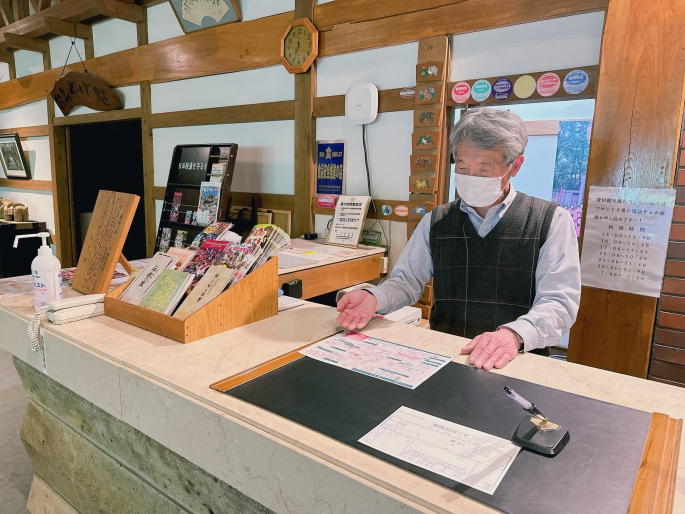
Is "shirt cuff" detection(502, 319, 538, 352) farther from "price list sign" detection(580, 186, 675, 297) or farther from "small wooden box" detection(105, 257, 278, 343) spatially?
"price list sign" detection(580, 186, 675, 297)

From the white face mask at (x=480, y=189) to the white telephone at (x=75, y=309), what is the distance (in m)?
1.36

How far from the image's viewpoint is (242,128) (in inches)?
166

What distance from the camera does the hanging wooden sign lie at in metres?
5.16

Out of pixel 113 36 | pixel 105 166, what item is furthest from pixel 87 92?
pixel 105 166

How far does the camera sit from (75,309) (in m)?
1.54

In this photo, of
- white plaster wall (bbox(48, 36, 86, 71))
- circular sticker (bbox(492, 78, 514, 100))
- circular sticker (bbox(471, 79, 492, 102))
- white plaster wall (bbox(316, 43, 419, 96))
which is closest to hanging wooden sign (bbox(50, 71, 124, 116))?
white plaster wall (bbox(48, 36, 86, 71))

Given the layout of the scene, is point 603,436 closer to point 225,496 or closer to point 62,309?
point 225,496

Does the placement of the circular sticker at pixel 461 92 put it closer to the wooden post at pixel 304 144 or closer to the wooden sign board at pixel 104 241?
the wooden post at pixel 304 144

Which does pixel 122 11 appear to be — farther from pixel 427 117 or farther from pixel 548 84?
pixel 548 84

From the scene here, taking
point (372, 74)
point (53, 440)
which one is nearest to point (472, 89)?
point (372, 74)

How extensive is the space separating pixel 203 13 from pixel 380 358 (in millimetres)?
4052

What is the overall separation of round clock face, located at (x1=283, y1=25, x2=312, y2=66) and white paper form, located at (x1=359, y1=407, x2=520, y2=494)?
3.25 meters

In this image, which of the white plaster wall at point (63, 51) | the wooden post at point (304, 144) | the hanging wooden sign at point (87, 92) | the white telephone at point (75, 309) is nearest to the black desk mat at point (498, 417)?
the white telephone at point (75, 309)

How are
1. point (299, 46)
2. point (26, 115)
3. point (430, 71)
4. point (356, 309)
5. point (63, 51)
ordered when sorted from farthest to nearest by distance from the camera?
point (26, 115), point (63, 51), point (299, 46), point (430, 71), point (356, 309)
